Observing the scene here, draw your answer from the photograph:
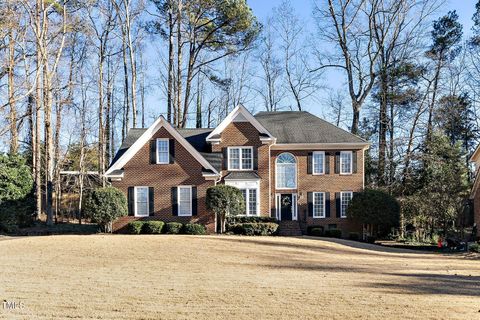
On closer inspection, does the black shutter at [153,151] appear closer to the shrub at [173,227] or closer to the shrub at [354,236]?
the shrub at [173,227]

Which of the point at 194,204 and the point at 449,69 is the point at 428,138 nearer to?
the point at 449,69

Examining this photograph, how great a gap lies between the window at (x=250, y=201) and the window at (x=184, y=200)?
12.1 feet

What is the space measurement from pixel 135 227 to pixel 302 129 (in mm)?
12699

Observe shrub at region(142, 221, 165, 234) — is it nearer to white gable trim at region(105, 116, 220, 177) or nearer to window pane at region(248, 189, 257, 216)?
white gable trim at region(105, 116, 220, 177)

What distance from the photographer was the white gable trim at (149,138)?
25.0 metres

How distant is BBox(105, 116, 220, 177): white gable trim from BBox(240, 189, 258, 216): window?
3585mm

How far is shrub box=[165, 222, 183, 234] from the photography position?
23744 mm

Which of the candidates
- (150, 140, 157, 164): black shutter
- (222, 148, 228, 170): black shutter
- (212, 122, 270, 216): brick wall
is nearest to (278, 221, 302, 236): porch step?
(212, 122, 270, 216): brick wall

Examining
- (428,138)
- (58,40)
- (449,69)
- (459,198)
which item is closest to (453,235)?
(459,198)

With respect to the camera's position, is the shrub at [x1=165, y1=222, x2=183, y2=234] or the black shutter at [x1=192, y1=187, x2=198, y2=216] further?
the black shutter at [x1=192, y1=187, x2=198, y2=216]

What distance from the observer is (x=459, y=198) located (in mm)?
26172

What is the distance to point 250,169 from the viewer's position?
27484mm

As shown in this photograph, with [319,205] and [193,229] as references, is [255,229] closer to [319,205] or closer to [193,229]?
[193,229]

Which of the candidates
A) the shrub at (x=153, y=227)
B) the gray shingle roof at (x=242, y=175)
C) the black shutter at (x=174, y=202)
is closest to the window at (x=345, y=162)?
the gray shingle roof at (x=242, y=175)
